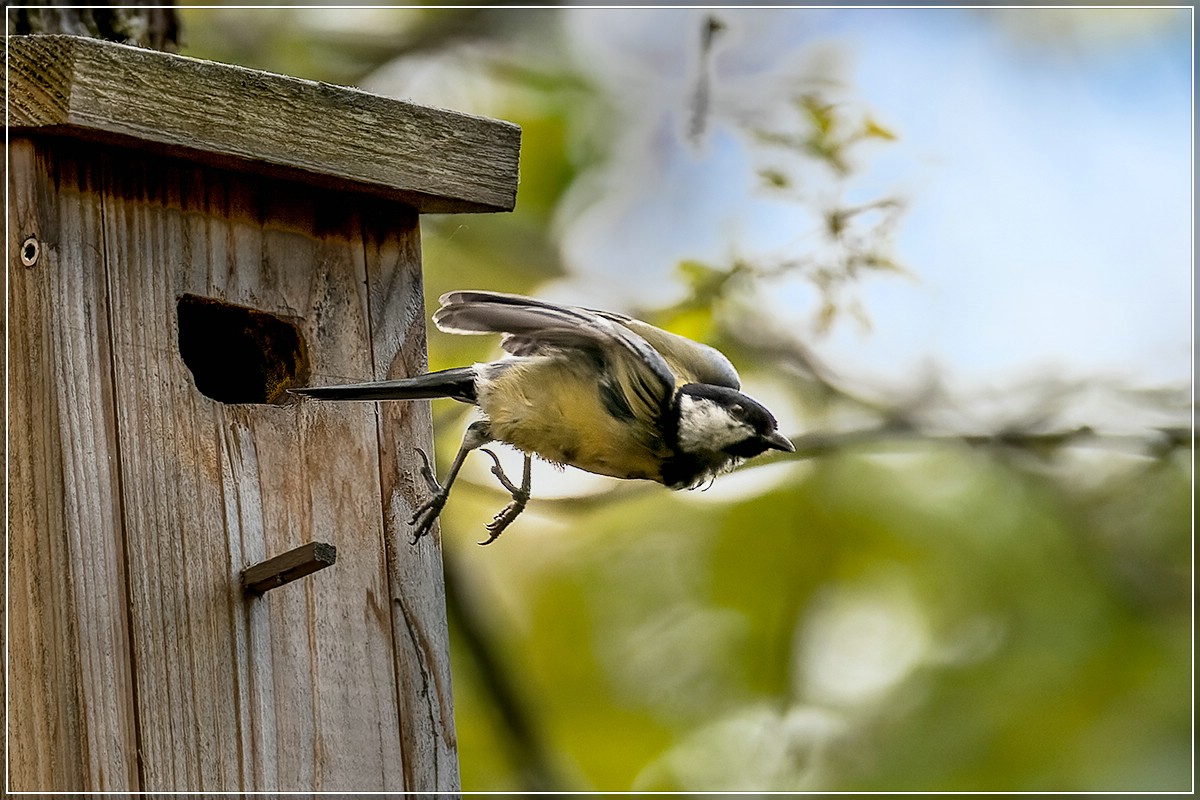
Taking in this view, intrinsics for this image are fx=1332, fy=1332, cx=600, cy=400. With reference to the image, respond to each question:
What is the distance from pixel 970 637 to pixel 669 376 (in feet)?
7.10

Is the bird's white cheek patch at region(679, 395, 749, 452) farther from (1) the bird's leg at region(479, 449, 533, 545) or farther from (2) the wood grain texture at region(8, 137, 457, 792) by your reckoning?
(2) the wood grain texture at region(8, 137, 457, 792)

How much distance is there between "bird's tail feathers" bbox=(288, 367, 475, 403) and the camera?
1839 millimetres

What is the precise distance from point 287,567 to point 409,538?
322 millimetres

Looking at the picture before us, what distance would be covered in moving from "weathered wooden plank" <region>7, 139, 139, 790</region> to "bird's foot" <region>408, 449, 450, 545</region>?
0.43 metres

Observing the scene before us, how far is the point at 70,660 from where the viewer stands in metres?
1.61

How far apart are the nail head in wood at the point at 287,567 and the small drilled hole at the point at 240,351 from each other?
0.94ft

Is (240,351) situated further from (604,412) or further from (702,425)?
(702,425)

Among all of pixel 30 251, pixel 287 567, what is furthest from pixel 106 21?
pixel 287 567

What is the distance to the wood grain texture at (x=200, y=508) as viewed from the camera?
5.38ft

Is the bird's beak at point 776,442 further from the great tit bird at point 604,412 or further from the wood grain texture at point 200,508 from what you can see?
the wood grain texture at point 200,508

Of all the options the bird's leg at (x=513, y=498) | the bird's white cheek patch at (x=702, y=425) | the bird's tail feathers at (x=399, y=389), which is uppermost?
the bird's tail feathers at (x=399, y=389)

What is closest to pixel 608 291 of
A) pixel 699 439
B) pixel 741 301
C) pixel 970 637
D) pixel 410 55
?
pixel 741 301

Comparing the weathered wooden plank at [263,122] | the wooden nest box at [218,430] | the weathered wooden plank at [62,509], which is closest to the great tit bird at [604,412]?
the wooden nest box at [218,430]

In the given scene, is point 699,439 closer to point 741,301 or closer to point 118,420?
point 118,420
